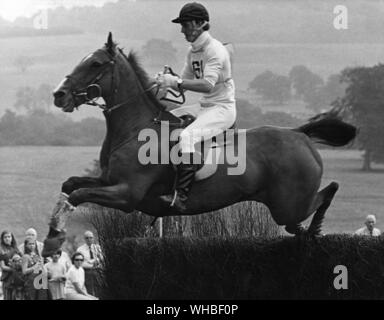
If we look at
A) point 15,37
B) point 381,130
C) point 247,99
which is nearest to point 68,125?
point 15,37

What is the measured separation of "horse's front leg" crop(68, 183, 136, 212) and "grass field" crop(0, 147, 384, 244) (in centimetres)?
613

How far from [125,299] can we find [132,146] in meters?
1.19

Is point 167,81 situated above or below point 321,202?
above

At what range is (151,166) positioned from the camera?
7.80m

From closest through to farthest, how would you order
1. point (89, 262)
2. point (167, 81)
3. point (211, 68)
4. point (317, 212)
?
point (167, 81) < point (211, 68) < point (317, 212) < point (89, 262)

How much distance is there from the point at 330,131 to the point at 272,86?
22.9 ft

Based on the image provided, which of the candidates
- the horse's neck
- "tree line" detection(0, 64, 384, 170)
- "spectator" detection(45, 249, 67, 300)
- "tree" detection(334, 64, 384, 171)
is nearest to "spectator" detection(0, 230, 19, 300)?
"spectator" detection(45, 249, 67, 300)

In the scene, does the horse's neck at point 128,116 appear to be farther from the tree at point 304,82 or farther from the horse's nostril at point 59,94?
the tree at point 304,82

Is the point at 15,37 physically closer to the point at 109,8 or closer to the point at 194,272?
the point at 109,8

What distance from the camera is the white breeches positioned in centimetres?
779

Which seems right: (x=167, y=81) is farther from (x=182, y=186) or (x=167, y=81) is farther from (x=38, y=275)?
(x=38, y=275)

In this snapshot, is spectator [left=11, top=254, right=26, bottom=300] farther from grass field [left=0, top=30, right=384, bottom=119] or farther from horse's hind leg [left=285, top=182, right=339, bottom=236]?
grass field [left=0, top=30, right=384, bottom=119]

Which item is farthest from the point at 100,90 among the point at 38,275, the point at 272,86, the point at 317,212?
the point at 272,86

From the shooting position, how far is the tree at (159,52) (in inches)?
588
